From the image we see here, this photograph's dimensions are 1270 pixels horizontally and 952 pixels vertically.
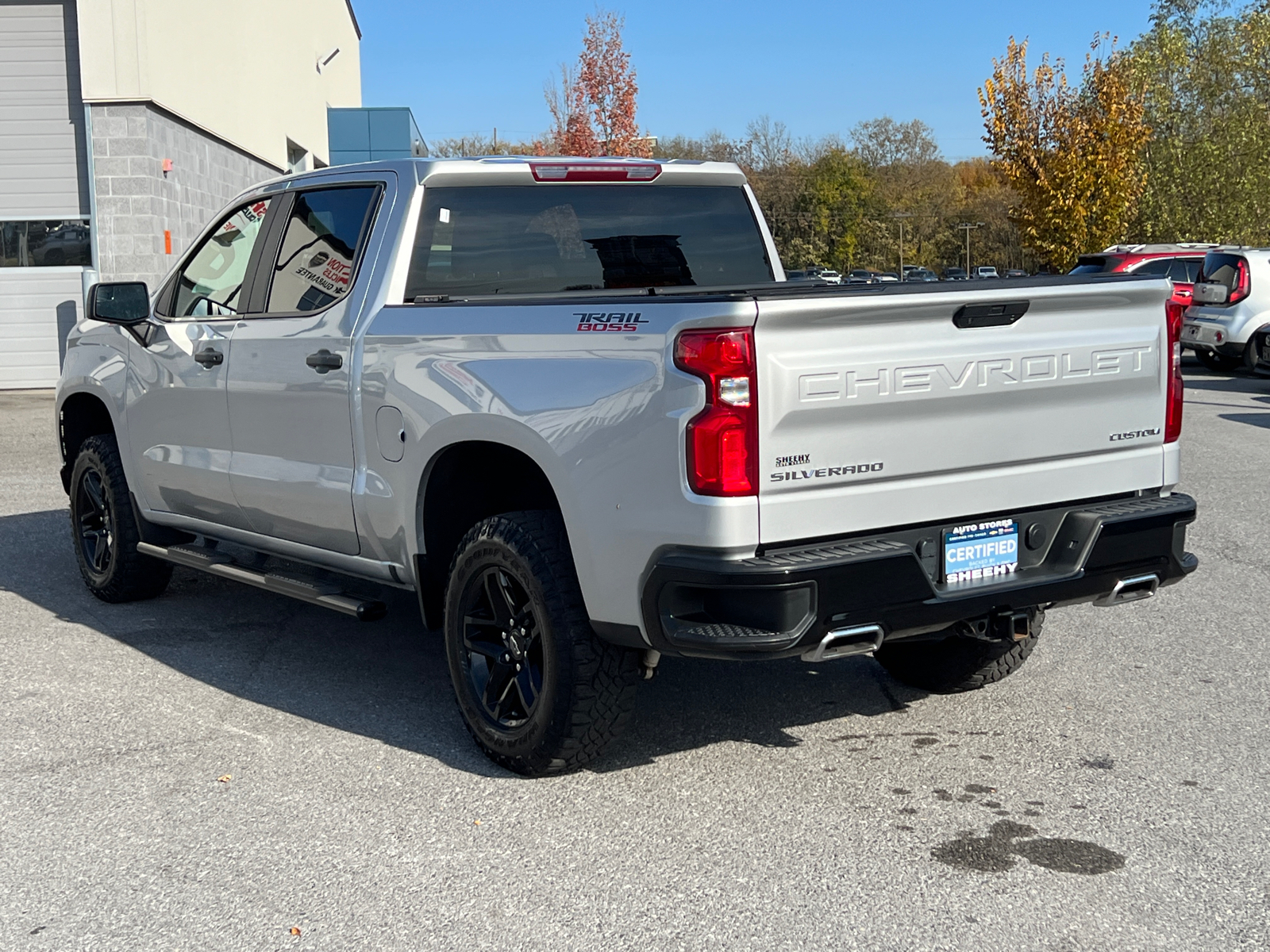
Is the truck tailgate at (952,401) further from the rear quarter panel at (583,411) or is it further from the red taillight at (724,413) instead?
the rear quarter panel at (583,411)

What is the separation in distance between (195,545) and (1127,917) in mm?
4638

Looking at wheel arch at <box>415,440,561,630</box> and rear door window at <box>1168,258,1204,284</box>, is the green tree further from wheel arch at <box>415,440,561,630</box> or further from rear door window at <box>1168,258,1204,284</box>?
wheel arch at <box>415,440,561,630</box>

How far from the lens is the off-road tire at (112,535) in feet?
22.9

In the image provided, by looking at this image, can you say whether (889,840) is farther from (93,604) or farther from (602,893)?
(93,604)

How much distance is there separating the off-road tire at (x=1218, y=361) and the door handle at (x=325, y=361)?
19.6m

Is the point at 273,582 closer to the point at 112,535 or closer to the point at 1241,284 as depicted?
the point at 112,535

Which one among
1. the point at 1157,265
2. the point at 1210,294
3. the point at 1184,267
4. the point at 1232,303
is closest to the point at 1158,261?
the point at 1157,265

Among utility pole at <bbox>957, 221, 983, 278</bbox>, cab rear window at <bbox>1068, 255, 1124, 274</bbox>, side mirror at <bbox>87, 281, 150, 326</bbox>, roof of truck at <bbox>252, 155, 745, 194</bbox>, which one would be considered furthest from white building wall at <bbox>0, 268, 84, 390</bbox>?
utility pole at <bbox>957, 221, 983, 278</bbox>

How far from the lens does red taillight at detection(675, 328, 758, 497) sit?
3.80m

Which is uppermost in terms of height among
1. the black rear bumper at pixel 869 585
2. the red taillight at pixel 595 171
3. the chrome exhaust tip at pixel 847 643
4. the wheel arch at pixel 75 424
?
the red taillight at pixel 595 171

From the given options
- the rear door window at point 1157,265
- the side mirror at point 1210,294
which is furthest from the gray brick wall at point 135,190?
the side mirror at point 1210,294

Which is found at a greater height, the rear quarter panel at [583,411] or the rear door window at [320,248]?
the rear door window at [320,248]

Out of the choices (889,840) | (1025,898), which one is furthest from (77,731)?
(1025,898)

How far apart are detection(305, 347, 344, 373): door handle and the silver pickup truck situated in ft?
0.05
